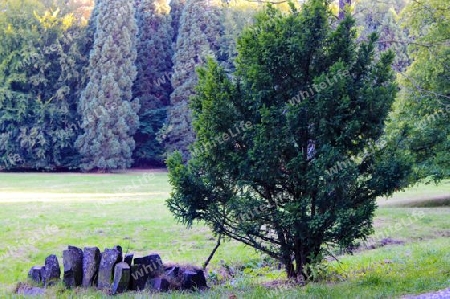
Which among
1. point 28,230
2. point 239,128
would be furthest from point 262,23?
point 28,230

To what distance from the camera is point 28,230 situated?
14234 mm

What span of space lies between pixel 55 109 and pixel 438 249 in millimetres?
44610

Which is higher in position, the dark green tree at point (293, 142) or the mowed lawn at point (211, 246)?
the dark green tree at point (293, 142)

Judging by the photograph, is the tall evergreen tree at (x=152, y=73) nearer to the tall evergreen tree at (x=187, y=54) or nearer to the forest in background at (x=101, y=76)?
the forest in background at (x=101, y=76)

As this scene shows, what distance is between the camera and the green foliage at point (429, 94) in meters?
16.8

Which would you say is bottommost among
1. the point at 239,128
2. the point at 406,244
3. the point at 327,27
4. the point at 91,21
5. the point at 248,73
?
the point at 406,244

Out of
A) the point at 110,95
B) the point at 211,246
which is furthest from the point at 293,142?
the point at 110,95

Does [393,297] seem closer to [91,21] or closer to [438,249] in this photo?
[438,249]

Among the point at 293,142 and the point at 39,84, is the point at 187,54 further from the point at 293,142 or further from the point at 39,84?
the point at 293,142

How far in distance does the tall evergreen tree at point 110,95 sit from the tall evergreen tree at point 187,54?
3786 millimetres

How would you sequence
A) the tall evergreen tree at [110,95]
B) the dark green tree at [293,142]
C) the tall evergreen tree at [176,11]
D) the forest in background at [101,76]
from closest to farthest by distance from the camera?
the dark green tree at [293,142]
the tall evergreen tree at [110,95]
the forest in background at [101,76]
the tall evergreen tree at [176,11]

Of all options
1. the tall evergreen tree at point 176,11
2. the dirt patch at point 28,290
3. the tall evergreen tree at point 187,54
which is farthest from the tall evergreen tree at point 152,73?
the dirt patch at point 28,290

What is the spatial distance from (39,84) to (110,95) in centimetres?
922

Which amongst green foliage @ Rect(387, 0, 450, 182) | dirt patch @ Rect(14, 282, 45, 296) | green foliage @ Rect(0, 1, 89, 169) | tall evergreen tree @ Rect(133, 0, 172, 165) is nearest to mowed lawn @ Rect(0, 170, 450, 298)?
dirt patch @ Rect(14, 282, 45, 296)
